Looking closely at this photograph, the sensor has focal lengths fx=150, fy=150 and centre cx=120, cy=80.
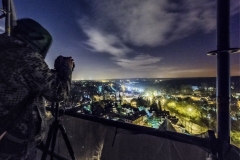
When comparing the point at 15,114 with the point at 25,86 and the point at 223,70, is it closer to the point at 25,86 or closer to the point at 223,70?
the point at 25,86

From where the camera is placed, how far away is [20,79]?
3.62ft

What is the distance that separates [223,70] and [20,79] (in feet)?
5.71

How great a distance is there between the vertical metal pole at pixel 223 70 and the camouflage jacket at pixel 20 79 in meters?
1.48

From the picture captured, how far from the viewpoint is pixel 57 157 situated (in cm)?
252

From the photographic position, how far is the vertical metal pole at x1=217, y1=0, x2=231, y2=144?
1.38m

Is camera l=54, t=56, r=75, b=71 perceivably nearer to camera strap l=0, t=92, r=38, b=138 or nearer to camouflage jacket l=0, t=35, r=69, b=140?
camouflage jacket l=0, t=35, r=69, b=140

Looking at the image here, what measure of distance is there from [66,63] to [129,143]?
4.27 feet

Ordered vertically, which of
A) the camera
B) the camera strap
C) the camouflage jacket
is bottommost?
the camera strap

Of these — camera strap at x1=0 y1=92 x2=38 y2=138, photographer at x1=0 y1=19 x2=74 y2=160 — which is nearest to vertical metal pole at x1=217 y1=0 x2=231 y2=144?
photographer at x1=0 y1=19 x2=74 y2=160

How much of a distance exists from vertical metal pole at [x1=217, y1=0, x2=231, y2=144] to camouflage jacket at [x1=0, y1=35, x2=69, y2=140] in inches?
58.4

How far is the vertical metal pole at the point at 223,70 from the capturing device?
138 cm

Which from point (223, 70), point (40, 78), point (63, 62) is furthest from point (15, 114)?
point (223, 70)

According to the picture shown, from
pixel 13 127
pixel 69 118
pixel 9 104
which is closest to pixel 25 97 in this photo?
pixel 9 104

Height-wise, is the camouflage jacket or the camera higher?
the camera
